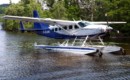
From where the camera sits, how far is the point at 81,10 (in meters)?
73.0

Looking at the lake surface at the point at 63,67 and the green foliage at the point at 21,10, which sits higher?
the lake surface at the point at 63,67

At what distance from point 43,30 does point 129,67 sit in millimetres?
13695

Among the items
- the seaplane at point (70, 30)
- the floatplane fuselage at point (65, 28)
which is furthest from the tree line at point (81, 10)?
the seaplane at point (70, 30)

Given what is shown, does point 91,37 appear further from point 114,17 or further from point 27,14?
point 27,14

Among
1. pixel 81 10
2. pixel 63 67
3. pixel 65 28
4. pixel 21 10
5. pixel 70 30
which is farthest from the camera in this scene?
pixel 21 10

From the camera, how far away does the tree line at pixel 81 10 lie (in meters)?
50.4

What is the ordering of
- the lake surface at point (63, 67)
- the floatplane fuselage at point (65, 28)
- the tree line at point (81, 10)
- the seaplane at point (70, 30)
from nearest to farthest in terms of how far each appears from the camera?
the lake surface at point (63, 67), the seaplane at point (70, 30), the floatplane fuselage at point (65, 28), the tree line at point (81, 10)

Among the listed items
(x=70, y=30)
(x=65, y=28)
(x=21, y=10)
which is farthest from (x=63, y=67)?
(x=21, y=10)

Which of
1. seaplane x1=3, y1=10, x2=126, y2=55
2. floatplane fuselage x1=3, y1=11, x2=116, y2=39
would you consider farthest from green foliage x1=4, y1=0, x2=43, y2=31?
seaplane x1=3, y1=10, x2=126, y2=55

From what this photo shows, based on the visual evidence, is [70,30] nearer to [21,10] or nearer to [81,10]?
[81,10]

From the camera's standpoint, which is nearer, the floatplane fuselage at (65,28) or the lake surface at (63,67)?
the lake surface at (63,67)

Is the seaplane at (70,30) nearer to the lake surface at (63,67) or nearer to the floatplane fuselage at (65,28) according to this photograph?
the floatplane fuselage at (65,28)

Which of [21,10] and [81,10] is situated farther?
[21,10]

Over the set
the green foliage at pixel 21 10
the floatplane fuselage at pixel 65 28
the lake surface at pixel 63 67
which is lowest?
the green foliage at pixel 21 10
